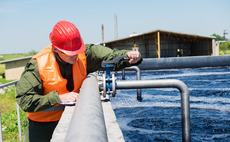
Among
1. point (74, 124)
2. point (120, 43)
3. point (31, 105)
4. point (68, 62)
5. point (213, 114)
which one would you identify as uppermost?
point (120, 43)

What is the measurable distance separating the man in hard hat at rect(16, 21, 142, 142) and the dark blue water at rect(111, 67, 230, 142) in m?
2.50

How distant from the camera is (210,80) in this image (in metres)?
11.8

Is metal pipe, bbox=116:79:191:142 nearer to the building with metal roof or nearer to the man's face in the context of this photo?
the man's face

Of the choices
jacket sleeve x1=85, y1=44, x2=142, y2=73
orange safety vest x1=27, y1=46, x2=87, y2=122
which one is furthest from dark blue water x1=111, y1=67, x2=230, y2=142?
orange safety vest x1=27, y1=46, x2=87, y2=122

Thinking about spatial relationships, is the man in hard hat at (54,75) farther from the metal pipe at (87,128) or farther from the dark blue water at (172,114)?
the dark blue water at (172,114)

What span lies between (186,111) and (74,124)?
7.50ft

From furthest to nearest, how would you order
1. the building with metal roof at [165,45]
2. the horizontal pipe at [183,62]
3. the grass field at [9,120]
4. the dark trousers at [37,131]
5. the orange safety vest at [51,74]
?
1. the building with metal roof at [165,45]
2. the horizontal pipe at [183,62]
3. the grass field at [9,120]
4. the dark trousers at [37,131]
5. the orange safety vest at [51,74]

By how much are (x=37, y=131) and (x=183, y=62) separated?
13.1m

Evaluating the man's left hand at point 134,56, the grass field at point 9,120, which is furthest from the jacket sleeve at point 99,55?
the grass field at point 9,120

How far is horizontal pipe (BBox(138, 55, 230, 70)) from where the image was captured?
47.1ft

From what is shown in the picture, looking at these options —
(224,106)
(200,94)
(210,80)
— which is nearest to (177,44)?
(210,80)

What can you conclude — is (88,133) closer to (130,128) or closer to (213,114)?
(130,128)

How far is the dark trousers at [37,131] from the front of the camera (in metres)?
2.42

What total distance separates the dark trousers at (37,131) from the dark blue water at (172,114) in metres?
2.36
